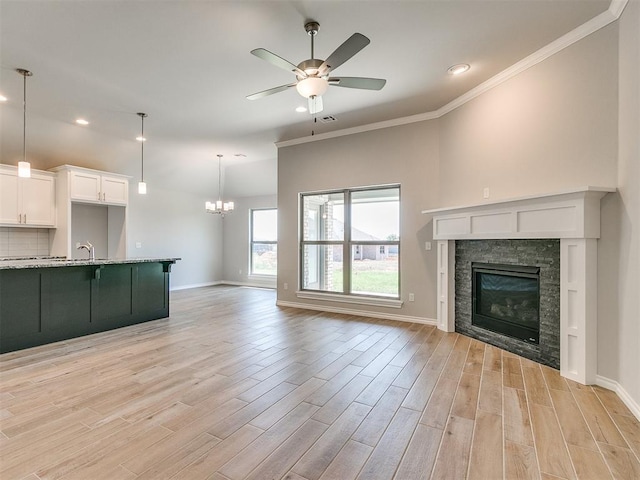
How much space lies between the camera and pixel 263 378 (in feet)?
9.51

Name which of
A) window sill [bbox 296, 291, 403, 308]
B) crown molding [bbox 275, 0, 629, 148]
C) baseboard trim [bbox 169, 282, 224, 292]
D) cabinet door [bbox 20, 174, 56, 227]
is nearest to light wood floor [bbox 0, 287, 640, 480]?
window sill [bbox 296, 291, 403, 308]

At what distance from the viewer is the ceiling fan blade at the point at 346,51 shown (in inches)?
87.0

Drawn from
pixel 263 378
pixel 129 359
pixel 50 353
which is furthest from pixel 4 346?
pixel 263 378

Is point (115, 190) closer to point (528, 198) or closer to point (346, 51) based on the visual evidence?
point (346, 51)

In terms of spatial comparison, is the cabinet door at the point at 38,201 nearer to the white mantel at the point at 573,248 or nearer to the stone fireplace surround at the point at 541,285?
the stone fireplace surround at the point at 541,285

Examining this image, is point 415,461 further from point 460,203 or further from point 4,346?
point 4,346

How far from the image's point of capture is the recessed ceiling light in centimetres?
346

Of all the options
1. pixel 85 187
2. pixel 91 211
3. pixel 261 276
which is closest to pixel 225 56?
pixel 85 187

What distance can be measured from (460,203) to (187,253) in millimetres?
7195

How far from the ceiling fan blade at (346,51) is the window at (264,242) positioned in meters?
6.65

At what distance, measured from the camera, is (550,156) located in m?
3.21

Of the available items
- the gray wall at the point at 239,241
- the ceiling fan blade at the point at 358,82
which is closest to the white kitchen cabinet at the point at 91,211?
the gray wall at the point at 239,241

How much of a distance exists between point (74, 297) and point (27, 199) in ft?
9.62

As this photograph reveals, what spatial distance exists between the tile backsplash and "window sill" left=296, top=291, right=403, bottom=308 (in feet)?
16.7
